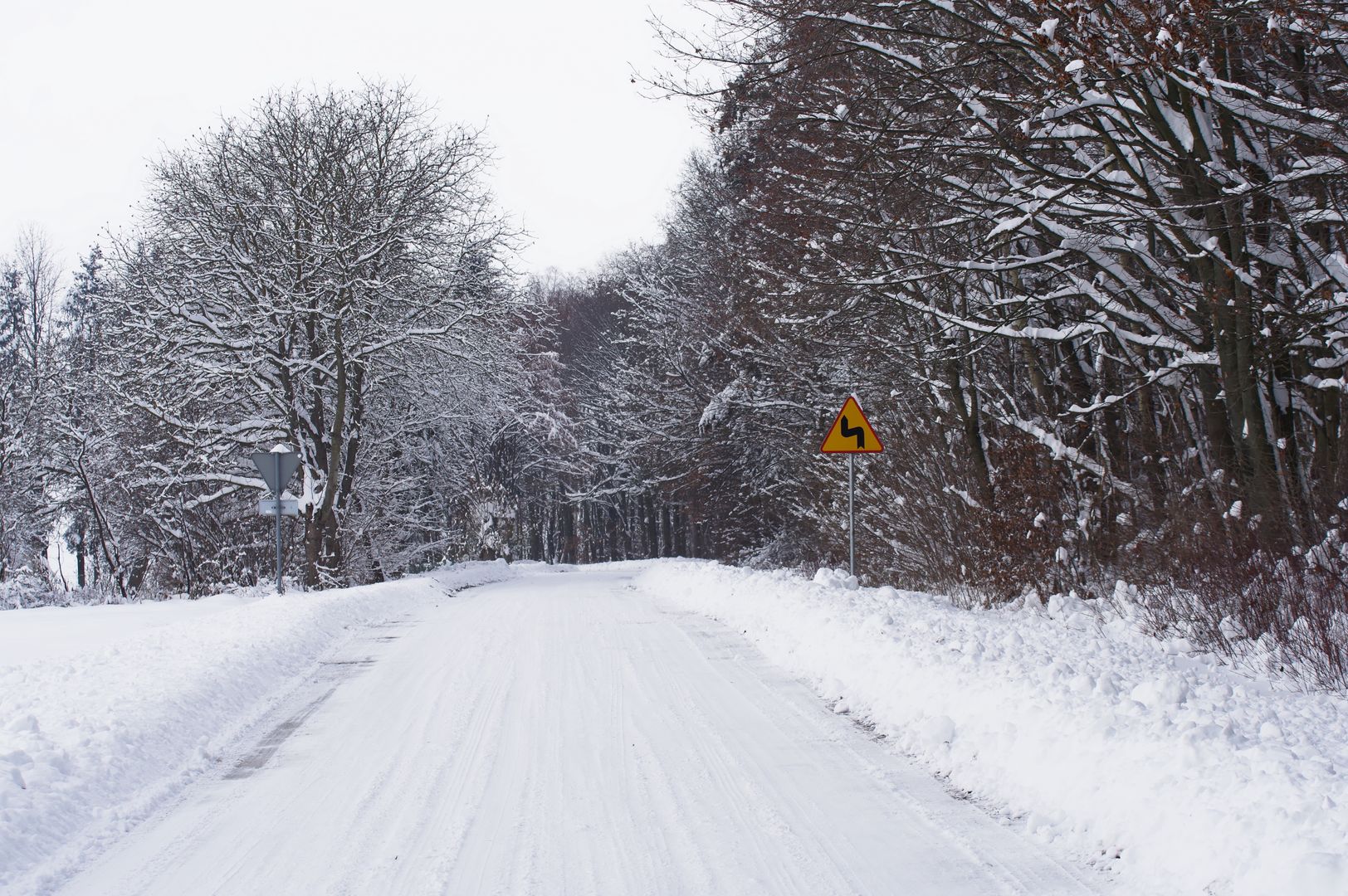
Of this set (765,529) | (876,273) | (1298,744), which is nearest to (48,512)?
(765,529)

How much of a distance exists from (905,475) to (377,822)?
13666 mm

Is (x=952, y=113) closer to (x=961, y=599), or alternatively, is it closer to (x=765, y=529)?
(x=961, y=599)

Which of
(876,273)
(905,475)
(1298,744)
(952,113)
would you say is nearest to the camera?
(1298,744)

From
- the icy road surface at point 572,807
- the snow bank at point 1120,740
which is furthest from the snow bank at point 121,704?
the snow bank at point 1120,740

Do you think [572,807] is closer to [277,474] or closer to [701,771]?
[701,771]

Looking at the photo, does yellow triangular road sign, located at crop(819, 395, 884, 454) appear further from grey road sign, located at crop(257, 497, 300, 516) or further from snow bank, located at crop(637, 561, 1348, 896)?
grey road sign, located at crop(257, 497, 300, 516)

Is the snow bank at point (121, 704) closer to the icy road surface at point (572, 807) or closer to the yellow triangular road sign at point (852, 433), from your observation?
the icy road surface at point (572, 807)

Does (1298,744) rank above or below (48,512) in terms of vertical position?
below

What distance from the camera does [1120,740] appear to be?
5164 mm

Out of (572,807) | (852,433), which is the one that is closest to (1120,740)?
Result: (572,807)

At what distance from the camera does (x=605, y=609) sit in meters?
17.9

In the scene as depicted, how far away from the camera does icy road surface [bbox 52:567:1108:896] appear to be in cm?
438

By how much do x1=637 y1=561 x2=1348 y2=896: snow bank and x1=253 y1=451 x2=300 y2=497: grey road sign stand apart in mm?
11201

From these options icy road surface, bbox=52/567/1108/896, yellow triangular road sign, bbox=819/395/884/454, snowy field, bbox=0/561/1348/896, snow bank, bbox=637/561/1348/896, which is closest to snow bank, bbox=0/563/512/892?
snowy field, bbox=0/561/1348/896
